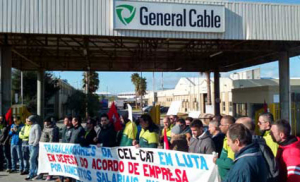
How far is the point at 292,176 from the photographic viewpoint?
135 inches

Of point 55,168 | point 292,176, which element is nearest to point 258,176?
point 292,176

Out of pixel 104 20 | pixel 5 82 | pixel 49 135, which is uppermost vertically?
pixel 104 20

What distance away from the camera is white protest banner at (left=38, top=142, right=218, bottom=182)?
5184 millimetres

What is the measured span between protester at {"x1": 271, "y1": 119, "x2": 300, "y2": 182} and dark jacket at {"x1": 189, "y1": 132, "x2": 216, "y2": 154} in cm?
133

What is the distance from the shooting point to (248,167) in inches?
109

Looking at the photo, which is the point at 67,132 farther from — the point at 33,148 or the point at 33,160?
the point at 33,160

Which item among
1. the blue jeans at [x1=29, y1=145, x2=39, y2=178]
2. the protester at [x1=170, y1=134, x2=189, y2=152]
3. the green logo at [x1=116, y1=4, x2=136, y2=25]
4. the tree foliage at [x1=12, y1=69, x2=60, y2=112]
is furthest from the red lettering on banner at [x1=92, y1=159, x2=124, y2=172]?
the tree foliage at [x1=12, y1=69, x2=60, y2=112]

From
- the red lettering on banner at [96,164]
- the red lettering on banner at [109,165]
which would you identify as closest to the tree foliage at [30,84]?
the red lettering on banner at [96,164]

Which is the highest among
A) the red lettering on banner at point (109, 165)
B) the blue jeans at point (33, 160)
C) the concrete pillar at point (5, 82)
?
the concrete pillar at point (5, 82)

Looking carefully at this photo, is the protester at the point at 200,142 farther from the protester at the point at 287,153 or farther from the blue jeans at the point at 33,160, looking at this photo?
the blue jeans at the point at 33,160

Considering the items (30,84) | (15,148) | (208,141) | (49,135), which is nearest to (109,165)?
(208,141)

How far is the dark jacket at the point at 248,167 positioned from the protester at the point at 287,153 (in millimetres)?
753

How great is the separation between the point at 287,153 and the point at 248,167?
104 centimetres

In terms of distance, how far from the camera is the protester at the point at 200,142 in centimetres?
498
